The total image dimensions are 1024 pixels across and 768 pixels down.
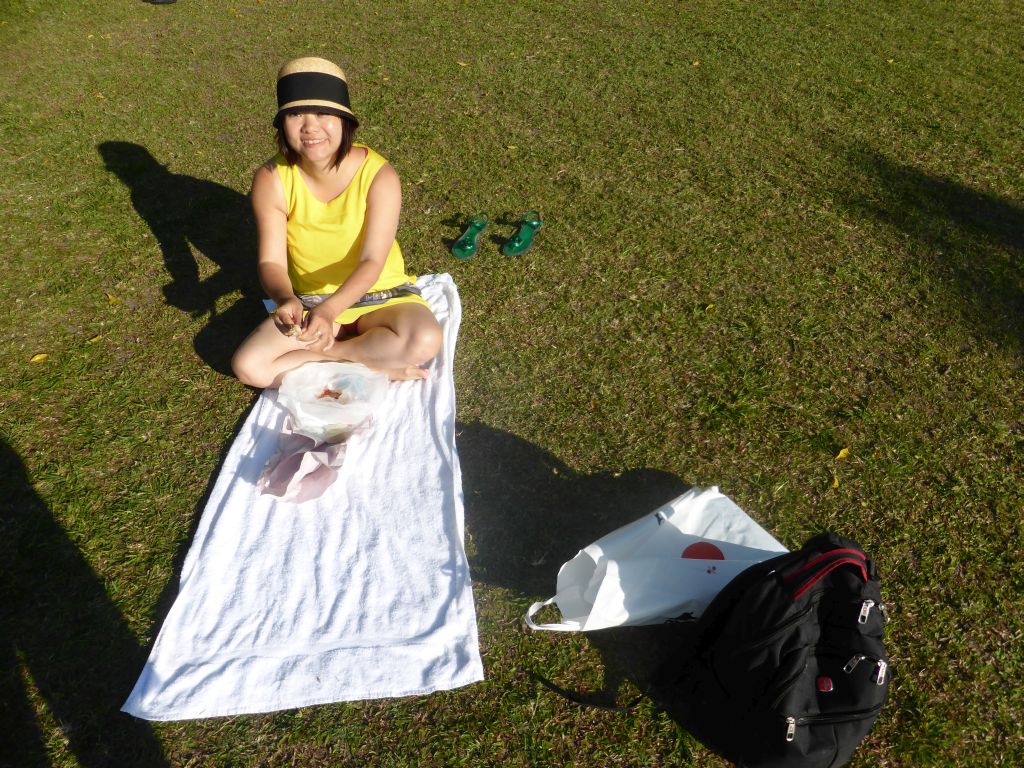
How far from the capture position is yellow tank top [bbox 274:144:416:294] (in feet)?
10.6

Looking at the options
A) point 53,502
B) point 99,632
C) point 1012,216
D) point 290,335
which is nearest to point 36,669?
point 99,632

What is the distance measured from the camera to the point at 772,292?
385 centimetres

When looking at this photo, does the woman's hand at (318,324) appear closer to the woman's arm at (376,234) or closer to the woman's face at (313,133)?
the woman's arm at (376,234)

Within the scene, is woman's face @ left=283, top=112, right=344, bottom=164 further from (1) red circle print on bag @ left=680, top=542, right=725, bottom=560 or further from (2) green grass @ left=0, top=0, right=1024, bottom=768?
(1) red circle print on bag @ left=680, top=542, right=725, bottom=560

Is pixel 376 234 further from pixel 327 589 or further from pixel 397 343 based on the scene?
pixel 327 589

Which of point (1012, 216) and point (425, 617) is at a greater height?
point (1012, 216)

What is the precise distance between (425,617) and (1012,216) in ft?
14.9

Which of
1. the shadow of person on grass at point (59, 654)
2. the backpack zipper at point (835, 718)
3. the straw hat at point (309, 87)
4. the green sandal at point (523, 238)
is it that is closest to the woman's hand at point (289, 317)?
the straw hat at point (309, 87)

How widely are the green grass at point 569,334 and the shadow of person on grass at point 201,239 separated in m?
0.02

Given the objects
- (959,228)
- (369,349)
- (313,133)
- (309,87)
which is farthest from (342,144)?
(959,228)

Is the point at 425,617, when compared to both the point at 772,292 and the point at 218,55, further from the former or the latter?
the point at 218,55

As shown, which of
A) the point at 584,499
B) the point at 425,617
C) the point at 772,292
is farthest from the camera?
the point at 772,292

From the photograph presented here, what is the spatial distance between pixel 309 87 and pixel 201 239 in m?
1.76

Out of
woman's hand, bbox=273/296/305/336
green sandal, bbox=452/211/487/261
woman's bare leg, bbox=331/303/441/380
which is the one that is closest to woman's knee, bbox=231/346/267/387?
woman's hand, bbox=273/296/305/336
